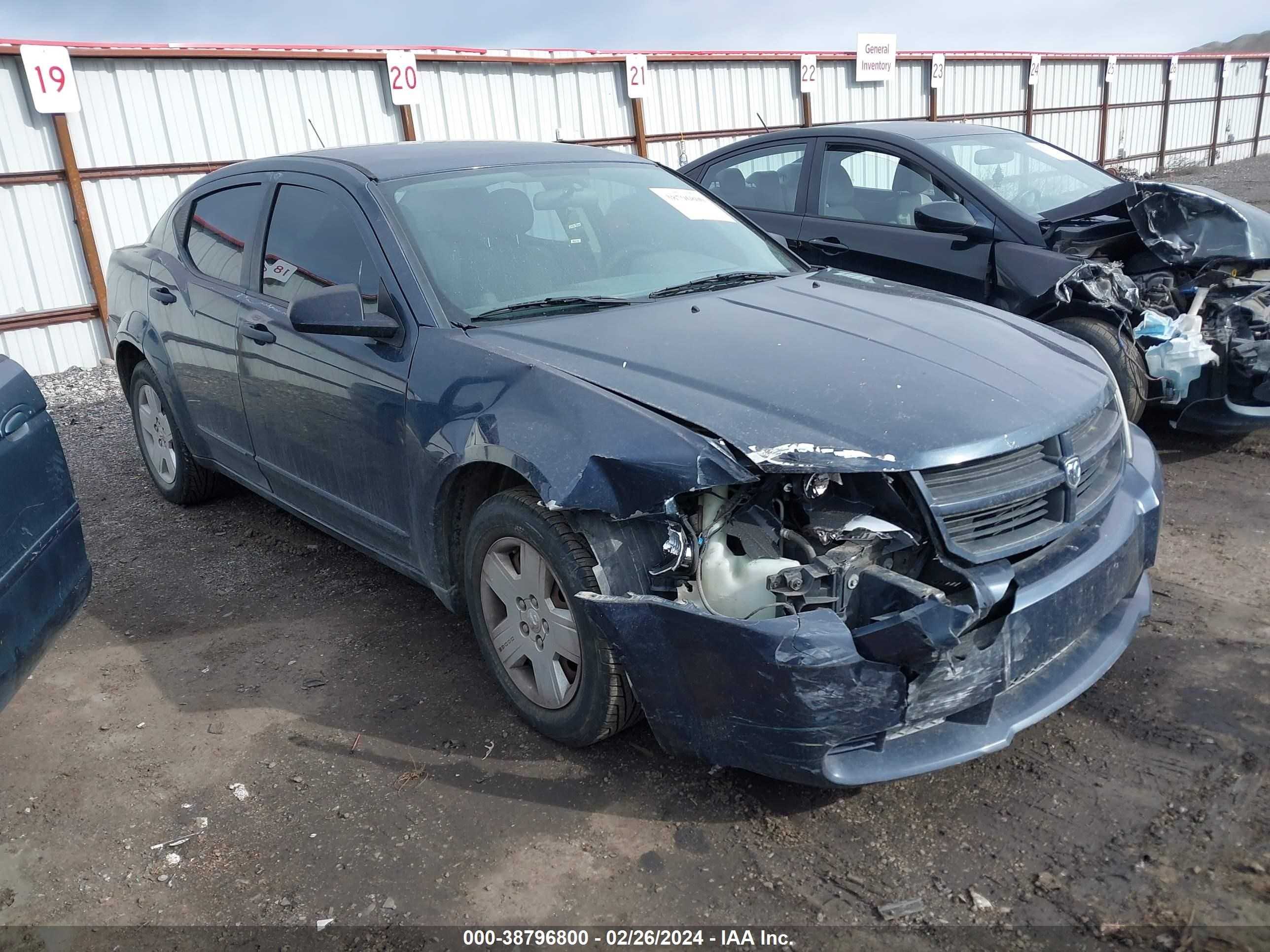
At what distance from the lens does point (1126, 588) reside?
291 cm

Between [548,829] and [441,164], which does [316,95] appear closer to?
[441,164]

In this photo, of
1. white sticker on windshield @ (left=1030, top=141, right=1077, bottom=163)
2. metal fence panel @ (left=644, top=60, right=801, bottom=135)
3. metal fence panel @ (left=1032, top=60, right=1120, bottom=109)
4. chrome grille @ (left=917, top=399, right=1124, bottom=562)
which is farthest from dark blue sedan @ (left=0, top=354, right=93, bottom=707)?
metal fence panel @ (left=1032, top=60, right=1120, bottom=109)

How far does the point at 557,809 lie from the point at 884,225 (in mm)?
4242

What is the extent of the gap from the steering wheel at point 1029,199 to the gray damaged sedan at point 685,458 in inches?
88.4

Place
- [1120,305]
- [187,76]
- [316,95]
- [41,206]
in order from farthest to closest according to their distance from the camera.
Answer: [316,95] < [187,76] < [41,206] < [1120,305]

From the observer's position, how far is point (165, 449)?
5.40 m

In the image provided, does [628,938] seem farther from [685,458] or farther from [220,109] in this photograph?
[220,109]

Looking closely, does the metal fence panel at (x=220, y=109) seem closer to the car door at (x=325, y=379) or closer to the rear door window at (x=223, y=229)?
the rear door window at (x=223, y=229)

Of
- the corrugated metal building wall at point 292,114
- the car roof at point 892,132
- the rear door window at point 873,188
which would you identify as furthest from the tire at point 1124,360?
the corrugated metal building wall at point 292,114

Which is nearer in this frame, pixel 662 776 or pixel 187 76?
pixel 662 776

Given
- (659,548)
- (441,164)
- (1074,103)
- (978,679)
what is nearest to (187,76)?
(441,164)

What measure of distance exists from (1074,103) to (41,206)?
66.7 feet

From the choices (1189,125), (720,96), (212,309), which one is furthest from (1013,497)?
(1189,125)

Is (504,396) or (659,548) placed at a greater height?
(504,396)
